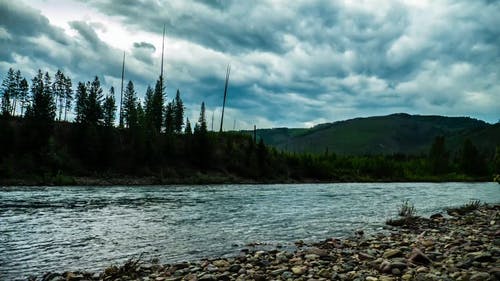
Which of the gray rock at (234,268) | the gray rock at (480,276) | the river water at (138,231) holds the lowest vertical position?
the river water at (138,231)

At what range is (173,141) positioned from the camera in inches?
3856

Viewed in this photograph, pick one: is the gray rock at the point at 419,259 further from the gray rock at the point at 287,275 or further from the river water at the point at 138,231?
the river water at the point at 138,231

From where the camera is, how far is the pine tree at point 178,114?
4812 inches

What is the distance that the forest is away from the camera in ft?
237

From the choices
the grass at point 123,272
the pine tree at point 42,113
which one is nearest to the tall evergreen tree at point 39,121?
the pine tree at point 42,113

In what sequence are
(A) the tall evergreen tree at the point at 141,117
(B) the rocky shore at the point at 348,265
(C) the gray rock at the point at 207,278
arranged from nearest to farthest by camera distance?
(B) the rocky shore at the point at 348,265, (C) the gray rock at the point at 207,278, (A) the tall evergreen tree at the point at 141,117

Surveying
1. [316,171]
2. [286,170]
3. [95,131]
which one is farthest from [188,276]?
[316,171]

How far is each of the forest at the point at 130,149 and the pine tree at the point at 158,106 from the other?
0.29 meters

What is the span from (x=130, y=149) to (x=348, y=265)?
78.9 m

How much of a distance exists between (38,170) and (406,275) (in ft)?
235

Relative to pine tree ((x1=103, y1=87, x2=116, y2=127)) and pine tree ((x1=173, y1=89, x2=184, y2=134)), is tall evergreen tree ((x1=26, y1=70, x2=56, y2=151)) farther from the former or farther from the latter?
pine tree ((x1=173, y1=89, x2=184, y2=134))

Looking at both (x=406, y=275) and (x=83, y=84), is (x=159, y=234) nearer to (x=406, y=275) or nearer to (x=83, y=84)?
(x=406, y=275)

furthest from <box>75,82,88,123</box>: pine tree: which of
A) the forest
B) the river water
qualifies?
the river water

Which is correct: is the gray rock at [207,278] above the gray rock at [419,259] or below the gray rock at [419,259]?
below
